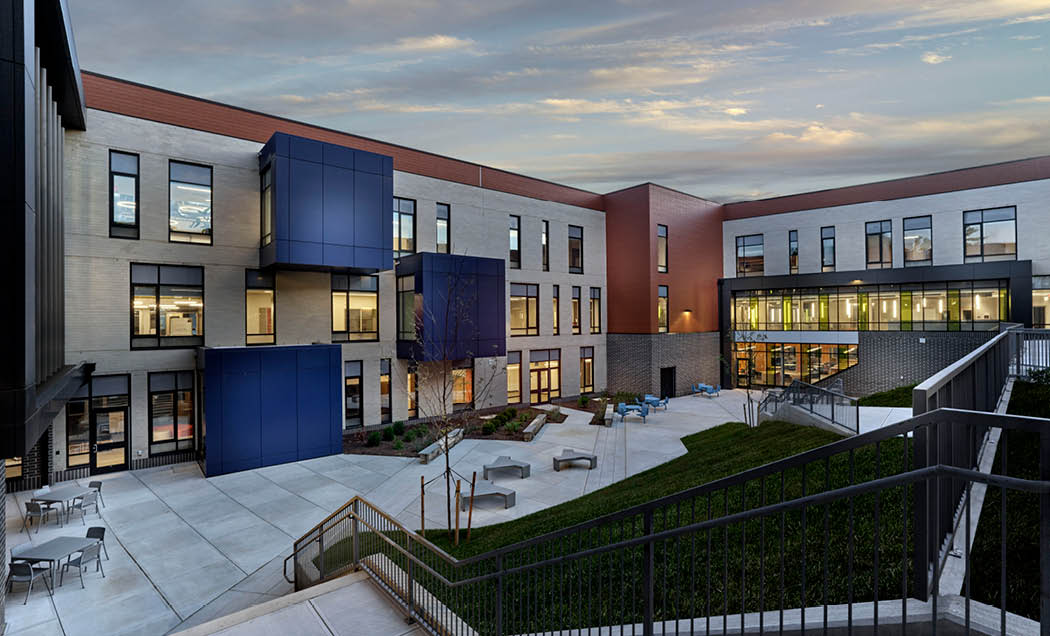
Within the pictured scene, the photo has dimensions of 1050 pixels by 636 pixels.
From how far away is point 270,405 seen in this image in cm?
1755

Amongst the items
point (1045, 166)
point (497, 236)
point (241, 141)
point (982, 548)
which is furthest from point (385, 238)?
point (1045, 166)

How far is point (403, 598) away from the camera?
729 cm

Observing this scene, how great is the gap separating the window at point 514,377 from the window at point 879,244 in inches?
944

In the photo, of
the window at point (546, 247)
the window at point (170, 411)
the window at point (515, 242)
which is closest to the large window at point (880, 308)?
the window at point (546, 247)

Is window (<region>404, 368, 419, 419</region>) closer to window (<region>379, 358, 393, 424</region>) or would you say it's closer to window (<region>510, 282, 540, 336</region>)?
window (<region>379, 358, 393, 424</region>)

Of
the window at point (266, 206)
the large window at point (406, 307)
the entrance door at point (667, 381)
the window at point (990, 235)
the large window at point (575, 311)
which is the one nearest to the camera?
the window at point (266, 206)

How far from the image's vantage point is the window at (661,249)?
32.7 m

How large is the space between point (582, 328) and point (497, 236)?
8.68 m

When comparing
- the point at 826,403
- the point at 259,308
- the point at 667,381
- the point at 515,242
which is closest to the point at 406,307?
the point at 259,308

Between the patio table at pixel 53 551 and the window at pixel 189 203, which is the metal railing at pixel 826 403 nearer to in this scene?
the patio table at pixel 53 551

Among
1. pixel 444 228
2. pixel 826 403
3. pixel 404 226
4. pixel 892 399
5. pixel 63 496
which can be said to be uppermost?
pixel 444 228

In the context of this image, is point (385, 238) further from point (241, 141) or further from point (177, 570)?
point (177, 570)

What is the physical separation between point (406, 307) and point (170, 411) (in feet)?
32.1

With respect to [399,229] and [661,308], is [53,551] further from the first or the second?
[661,308]
